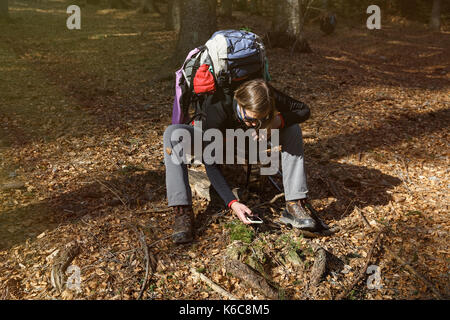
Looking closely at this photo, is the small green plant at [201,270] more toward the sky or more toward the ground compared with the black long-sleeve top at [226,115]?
more toward the ground

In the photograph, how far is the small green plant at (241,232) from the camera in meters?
3.37

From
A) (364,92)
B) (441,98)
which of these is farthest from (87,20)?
(441,98)

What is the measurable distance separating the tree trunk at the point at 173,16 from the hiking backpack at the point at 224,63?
11.3 meters

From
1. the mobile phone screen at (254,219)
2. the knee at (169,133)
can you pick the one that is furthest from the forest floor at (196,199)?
the knee at (169,133)

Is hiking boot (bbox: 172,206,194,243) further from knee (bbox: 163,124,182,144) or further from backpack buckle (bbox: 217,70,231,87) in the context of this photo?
backpack buckle (bbox: 217,70,231,87)

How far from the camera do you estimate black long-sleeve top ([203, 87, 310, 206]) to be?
3324 millimetres

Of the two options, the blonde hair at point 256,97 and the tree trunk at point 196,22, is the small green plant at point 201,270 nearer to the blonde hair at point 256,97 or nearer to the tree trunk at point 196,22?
the blonde hair at point 256,97

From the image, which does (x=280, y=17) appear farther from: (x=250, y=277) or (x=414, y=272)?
(x=250, y=277)

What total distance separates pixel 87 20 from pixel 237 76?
54.1ft

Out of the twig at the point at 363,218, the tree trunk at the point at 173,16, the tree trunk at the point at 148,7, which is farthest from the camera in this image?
the tree trunk at the point at 148,7

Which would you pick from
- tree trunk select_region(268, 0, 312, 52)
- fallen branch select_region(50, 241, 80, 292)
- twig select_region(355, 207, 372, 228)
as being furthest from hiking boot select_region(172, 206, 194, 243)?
tree trunk select_region(268, 0, 312, 52)

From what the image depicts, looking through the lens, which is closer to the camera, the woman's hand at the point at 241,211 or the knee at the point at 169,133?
the woman's hand at the point at 241,211

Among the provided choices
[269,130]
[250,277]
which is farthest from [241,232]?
[269,130]

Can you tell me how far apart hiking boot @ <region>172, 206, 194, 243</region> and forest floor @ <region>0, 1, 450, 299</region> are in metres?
0.09
